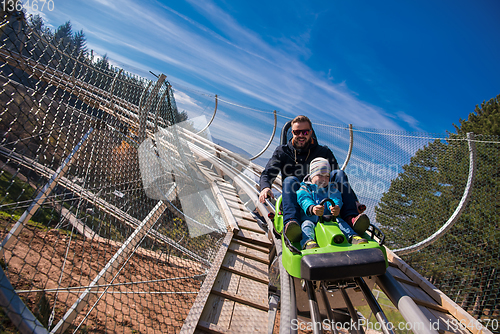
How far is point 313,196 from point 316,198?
3cm

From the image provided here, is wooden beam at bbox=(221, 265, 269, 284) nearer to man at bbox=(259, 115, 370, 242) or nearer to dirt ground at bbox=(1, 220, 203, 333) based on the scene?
dirt ground at bbox=(1, 220, 203, 333)

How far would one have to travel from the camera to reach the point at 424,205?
3.57 metres

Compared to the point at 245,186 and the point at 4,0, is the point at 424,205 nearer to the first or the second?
the point at 245,186

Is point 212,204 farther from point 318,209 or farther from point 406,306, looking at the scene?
point 406,306

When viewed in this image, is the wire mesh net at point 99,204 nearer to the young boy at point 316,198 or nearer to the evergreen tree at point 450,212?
the young boy at point 316,198

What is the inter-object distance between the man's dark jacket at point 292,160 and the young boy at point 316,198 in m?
0.55

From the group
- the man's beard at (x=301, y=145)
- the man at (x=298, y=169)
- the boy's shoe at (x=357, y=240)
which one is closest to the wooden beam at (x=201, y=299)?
the man at (x=298, y=169)

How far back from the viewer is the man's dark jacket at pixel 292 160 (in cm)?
283

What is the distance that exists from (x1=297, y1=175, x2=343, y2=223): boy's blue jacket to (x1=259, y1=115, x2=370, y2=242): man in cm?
4

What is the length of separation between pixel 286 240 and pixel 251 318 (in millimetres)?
752

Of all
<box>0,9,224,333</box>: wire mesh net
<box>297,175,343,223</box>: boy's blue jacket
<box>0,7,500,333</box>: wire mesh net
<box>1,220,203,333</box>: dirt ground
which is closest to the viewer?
<box>297,175,343,223</box>: boy's blue jacket

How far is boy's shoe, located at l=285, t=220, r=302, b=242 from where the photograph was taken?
6.21 feet

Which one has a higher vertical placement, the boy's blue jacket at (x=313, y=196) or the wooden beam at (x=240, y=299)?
the boy's blue jacket at (x=313, y=196)

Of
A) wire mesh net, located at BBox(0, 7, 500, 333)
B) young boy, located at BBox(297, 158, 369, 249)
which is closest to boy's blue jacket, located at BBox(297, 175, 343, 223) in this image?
young boy, located at BBox(297, 158, 369, 249)
